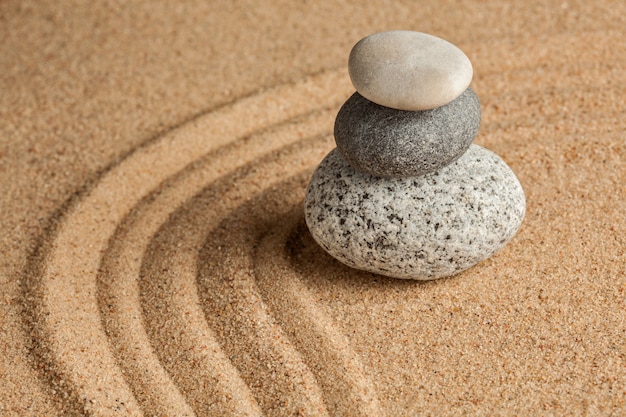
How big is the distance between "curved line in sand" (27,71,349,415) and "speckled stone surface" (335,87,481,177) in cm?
92

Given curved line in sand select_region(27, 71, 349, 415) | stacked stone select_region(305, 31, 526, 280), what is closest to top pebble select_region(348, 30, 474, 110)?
stacked stone select_region(305, 31, 526, 280)

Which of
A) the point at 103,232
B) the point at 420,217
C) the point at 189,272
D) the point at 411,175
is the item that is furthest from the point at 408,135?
the point at 103,232

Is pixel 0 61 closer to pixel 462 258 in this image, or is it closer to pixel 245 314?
pixel 245 314

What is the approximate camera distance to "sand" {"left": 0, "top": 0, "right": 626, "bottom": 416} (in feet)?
7.67

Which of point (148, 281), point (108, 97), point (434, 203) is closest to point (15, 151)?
point (108, 97)

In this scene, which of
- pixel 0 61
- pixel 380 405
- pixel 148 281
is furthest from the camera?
pixel 0 61

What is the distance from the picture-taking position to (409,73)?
7.27 ft

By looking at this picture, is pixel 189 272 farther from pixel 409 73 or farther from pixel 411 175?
pixel 409 73

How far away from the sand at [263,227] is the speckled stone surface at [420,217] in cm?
17

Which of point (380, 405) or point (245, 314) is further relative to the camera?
point (245, 314)

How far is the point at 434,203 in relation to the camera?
240 centimetres

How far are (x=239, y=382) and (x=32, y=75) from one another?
1880mm

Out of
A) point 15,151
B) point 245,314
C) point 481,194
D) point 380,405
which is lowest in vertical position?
point 380,405

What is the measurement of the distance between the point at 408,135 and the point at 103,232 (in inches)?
45.7
